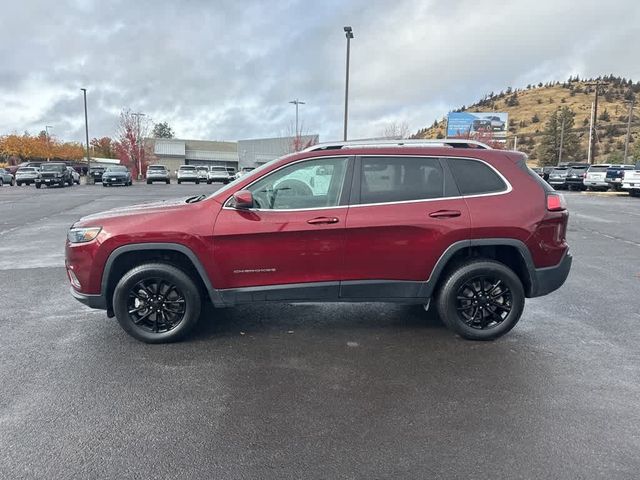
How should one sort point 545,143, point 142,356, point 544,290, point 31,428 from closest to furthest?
point 31,428 → point 142,356 → point 544,290 → point 545,143

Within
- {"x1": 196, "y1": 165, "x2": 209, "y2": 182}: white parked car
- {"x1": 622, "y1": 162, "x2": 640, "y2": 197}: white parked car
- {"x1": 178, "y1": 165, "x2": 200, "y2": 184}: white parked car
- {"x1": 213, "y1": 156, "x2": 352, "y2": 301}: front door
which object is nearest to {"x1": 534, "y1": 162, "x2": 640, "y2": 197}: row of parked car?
{"x1": 622, "y1": 162, "x2": 640, "y2": 197}: white parked car

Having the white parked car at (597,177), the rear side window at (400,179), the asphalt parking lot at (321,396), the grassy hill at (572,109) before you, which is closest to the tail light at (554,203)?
the rear side window at (400,179)

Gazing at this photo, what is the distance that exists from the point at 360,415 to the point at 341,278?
1428 millimetres

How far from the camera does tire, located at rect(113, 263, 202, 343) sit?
429cm

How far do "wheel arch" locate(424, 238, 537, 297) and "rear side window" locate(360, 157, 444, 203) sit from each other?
1.86 ft

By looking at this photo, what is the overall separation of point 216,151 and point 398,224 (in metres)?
72.8

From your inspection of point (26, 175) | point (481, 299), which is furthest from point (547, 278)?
point (26, 175)

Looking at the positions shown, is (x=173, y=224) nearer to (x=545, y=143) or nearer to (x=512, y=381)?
(x=512, y=381)

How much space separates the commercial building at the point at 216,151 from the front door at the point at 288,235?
59.8 metres

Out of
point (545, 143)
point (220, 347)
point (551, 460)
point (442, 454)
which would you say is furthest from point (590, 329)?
point (545, 143)

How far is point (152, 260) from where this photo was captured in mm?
4414

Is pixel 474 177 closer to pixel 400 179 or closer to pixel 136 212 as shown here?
pixel 400 179

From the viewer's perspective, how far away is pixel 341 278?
4332 mm

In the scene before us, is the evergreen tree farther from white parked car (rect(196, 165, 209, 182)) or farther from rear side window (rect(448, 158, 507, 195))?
rear side window (rect(448, 158, 507, 195))
